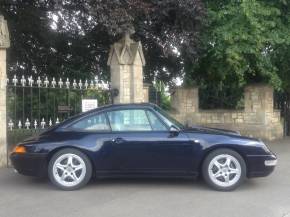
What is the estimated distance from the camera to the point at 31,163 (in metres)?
7.57

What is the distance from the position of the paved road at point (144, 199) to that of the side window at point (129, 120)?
95cm

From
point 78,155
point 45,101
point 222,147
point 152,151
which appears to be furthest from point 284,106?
point 78,155

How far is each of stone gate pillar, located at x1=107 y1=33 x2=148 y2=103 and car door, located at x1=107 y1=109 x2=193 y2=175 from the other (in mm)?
4317

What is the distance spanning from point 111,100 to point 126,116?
405 centimetres

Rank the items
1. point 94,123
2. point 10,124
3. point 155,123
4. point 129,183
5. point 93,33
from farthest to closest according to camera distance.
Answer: point 93,33
point 10,124
point 129,183
point 94,123
point 155,123

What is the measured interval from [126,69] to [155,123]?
174 inches

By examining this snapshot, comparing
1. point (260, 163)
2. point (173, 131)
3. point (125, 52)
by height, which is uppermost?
point (125, 52)

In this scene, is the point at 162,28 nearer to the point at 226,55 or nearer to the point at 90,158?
the point at 226,55

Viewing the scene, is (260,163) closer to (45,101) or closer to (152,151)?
(152,151)

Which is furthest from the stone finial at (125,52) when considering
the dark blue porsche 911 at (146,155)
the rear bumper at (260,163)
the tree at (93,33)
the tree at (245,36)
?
the rear bumper at (260,163)

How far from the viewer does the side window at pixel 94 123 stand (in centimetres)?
779

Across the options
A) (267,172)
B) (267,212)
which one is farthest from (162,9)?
(267,212)

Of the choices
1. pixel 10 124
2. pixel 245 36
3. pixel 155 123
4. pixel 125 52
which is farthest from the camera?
pixel 245 36

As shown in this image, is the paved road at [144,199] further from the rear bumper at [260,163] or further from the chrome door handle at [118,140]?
the chrome door handle at [118,140]
